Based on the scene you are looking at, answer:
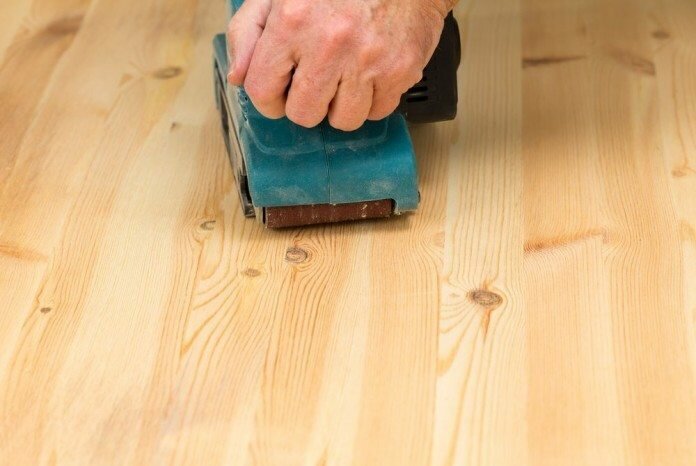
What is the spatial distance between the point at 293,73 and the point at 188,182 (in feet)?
0.96

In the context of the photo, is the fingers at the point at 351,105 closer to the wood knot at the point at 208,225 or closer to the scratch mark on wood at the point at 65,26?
the wood knot at the point at 208,225

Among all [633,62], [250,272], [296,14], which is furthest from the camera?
[633,62]

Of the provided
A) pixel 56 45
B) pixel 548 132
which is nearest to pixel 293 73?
pixel 548 132

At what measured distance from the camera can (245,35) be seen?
1.13 m

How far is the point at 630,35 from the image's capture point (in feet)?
5.25

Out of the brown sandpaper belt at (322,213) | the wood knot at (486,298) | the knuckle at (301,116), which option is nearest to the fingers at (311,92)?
the knuckle at (301,116)

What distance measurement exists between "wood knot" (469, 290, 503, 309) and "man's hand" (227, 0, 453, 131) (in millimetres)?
215

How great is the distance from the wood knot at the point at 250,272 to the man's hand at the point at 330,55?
0.18 metres

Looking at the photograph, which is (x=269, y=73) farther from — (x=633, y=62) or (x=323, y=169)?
(x=633, y=62)

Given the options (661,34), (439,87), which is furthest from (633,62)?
(439,87)

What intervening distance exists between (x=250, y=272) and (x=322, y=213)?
0.35ft

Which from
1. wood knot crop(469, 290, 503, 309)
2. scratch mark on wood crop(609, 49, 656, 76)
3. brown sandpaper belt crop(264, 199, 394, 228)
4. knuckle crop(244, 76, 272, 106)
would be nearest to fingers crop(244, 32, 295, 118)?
knuckle crop(244, 76, 272, 106)

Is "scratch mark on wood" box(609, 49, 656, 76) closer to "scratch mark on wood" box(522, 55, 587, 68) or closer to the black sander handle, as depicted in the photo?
"scratch mark on wood" box(522, 55, 587, 68)

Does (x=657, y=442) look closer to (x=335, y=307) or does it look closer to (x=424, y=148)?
(x=335, y=307)
